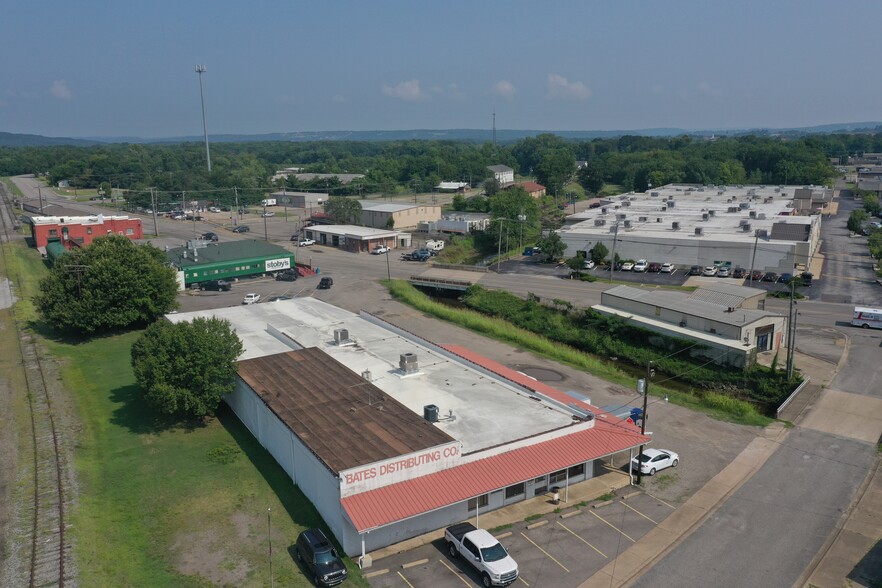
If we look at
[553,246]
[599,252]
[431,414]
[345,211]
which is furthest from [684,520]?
[345,211]

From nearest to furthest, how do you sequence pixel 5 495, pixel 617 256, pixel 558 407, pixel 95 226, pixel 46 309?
pixel 5 495 → pixel 558 407 → pixel 46 309 → pixel 617 256 → pixel 95 226

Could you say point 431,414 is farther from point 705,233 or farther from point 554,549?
point 705,233

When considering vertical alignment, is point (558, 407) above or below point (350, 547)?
above

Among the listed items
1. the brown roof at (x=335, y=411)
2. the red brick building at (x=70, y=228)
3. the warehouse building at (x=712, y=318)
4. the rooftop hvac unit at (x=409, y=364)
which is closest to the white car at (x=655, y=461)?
the brown roof at (x=335, y=411)

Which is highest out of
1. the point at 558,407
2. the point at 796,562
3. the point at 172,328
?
the point at 172,328

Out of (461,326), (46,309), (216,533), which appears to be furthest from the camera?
(461,326)

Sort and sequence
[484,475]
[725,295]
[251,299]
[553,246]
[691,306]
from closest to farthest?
[484,475], [691,306], [725,295], [251,299], [553,246]

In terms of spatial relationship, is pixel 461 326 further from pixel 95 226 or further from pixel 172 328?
pixel 95 226

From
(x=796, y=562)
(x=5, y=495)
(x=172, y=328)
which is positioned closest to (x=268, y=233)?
(x=172, y=328)
